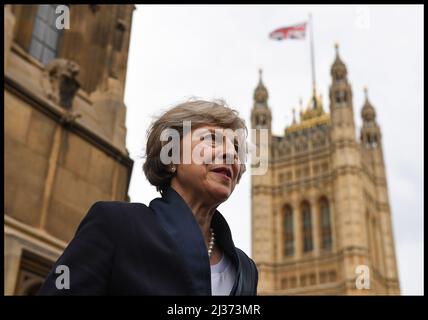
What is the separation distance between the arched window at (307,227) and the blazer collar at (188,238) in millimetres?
50284

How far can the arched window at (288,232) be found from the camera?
167ft

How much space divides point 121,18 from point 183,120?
653 centimetres

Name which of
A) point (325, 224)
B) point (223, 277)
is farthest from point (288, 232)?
point (223, 277)

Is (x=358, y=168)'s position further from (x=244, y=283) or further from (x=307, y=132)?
(x=244, y=283)

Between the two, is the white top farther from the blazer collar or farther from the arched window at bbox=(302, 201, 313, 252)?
the arched window at bbox=(302, 201, 313, 252)

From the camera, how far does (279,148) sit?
5734 centimetres

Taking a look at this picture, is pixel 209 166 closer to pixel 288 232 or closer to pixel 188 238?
pixel 188 238

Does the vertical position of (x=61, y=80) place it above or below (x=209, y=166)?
above

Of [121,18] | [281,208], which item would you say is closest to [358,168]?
[281,208]

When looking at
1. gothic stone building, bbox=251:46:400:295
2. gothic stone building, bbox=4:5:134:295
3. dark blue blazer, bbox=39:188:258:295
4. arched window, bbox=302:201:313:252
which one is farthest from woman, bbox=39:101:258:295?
arched window, bbox=302:201:313:252

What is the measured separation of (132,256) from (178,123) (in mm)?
474

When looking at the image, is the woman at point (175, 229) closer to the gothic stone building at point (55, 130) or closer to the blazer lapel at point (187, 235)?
the blazer lapel at point (187, 235)

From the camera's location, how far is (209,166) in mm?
1549
